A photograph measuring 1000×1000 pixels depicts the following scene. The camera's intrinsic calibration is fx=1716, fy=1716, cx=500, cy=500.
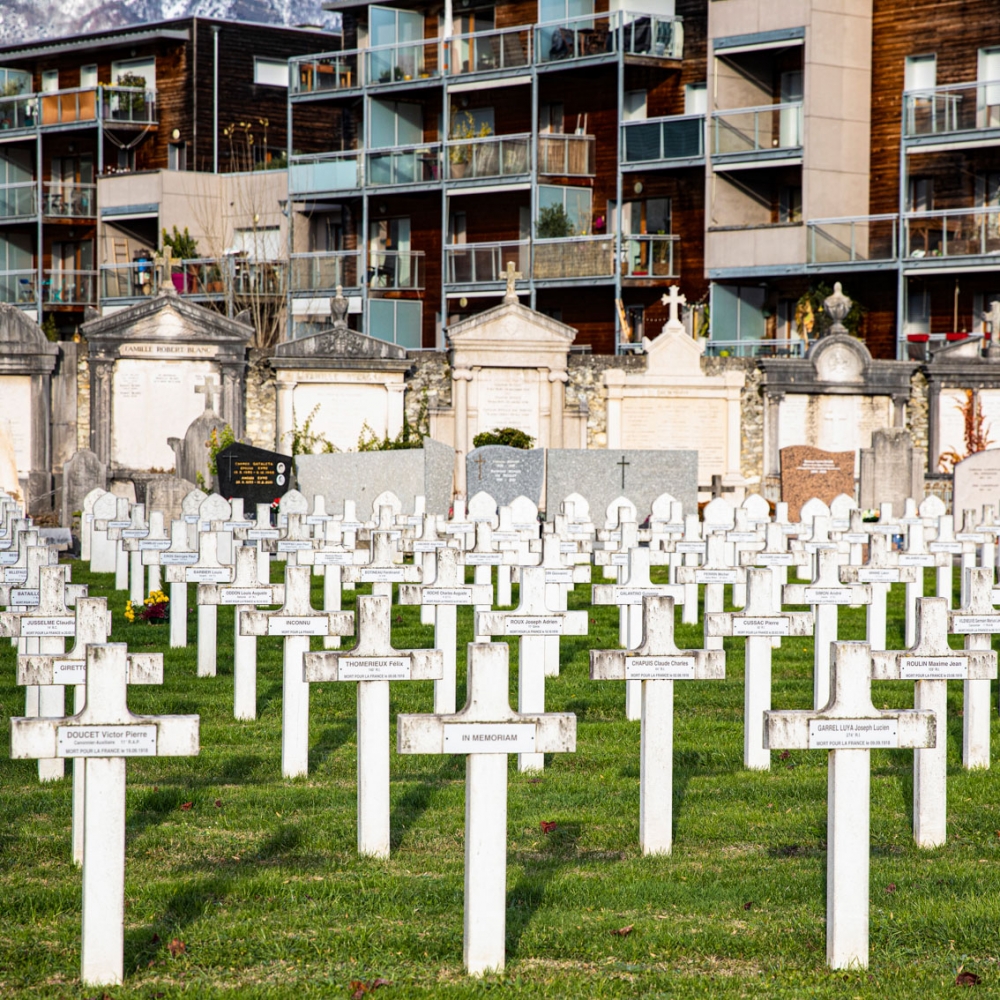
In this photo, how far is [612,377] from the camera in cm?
3017

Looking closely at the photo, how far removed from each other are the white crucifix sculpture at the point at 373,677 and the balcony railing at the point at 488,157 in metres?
32.3

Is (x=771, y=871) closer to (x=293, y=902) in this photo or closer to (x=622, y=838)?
→ (x=622, y=838)

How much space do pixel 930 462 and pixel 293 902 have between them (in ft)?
84.6

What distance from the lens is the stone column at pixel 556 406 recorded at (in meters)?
30.0

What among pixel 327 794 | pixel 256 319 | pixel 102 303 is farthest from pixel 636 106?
pixel 327 794

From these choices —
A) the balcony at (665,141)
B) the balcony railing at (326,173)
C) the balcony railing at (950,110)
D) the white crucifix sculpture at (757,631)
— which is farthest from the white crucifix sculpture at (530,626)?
the balcony railing at (326,173)

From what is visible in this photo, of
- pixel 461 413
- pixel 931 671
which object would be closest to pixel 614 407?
pixel 461 413

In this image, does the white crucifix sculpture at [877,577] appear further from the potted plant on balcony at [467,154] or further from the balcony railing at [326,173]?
the balcony railing at [326,173]

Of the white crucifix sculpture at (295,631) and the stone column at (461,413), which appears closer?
the white crucifix sculpture at (295,631)

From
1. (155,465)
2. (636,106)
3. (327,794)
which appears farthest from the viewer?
(636,106)

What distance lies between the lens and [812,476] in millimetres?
26781

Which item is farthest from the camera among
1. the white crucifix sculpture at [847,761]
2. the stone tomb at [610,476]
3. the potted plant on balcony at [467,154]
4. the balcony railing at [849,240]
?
the potted plant on balcony at [467,154]

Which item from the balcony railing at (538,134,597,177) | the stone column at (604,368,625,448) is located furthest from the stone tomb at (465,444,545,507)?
the balcony railing at (538,134,597,177)

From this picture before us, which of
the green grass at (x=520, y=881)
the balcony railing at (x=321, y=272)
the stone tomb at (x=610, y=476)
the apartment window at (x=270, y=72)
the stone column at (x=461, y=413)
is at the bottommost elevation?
the green grass at (x=520, y=881)
